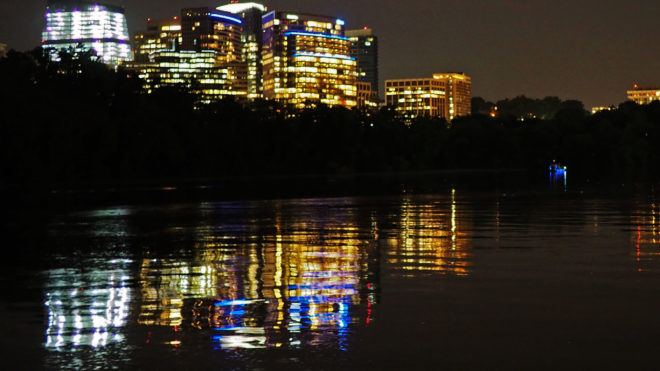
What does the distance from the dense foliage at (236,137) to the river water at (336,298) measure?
257ft

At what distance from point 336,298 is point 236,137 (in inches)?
4847

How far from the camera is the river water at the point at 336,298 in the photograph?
9.88 metres

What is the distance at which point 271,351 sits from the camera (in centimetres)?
993

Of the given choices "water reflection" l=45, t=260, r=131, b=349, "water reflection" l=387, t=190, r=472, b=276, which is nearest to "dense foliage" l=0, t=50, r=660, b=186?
"water reflection" l=387, t=190, r=472, b=276

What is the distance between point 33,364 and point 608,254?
1333 cm

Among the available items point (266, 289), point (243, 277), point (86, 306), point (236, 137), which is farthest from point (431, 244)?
point (236, 137)

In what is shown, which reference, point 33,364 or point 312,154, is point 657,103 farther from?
point 33,364

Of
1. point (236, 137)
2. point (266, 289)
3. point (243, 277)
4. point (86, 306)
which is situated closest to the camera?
point (86, 306)

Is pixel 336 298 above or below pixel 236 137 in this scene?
below

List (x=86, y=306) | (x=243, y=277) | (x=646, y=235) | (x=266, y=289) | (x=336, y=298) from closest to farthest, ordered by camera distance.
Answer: (x=86, y=306) < (x=336, y=298) < (x=266, y=289) < (x=243, y=277) < (x=646, y=235)

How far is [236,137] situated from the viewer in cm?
13550

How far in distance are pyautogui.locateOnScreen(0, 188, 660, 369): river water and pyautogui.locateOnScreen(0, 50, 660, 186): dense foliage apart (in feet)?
257

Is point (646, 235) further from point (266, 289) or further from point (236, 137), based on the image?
point (236, 137)

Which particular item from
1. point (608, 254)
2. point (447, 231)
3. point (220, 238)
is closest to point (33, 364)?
point (608, 254)
